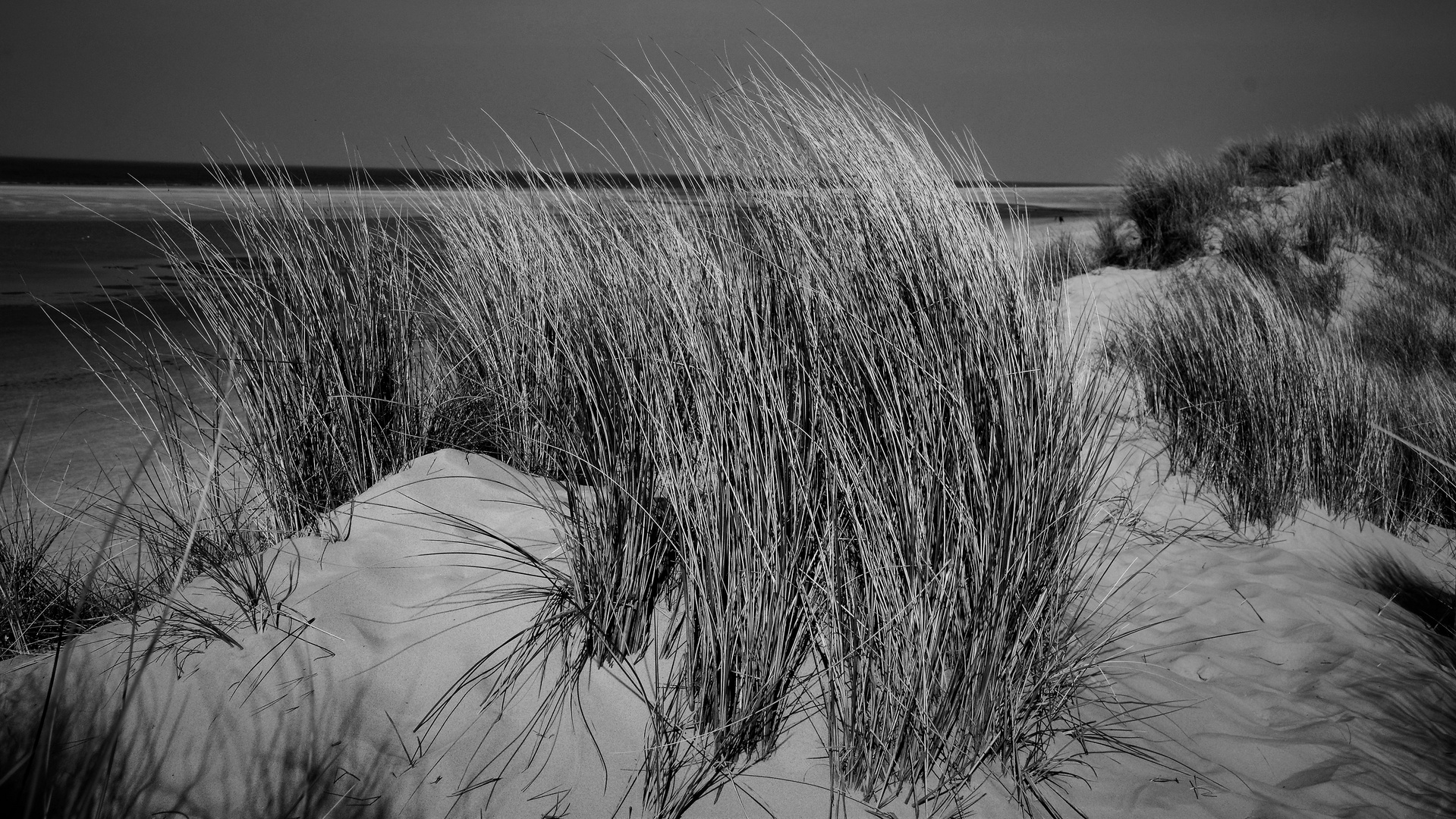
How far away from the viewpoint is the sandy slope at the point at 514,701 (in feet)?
5.49

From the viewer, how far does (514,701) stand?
185cm

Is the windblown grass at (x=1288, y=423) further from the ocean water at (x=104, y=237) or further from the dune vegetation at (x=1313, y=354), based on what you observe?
the ocean water at (x=104, y=237)

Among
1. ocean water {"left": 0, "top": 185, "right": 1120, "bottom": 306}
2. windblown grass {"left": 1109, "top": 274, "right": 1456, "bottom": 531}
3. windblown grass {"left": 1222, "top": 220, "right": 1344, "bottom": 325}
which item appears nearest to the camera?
windblown grass {"left": 1109, "top": 274, "right": 1456, "bottom": 531}

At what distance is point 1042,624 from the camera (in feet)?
5.73

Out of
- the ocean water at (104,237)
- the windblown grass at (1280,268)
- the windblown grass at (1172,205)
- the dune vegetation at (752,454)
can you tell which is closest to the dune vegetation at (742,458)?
the dune vegetation at (752,454)

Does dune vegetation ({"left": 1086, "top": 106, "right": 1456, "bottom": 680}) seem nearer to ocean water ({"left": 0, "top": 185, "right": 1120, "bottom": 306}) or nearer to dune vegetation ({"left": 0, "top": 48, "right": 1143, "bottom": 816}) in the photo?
dune vegetation ({"left": 0, "top": 48, "right": 1143, "bottom": 816})

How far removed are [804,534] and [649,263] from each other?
38.4 inches

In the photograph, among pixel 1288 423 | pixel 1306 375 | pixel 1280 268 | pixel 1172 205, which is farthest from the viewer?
pixel 1172 205

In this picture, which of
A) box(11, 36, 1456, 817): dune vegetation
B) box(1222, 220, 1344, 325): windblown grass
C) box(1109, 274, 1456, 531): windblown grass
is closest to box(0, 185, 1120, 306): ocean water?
box(11, 36, 1456, 817): dune vegetation

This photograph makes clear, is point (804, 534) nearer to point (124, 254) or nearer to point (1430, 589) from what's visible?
point (1430, 589)

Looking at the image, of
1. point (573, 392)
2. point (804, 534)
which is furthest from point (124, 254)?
point (804, 534)

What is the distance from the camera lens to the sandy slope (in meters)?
1.67

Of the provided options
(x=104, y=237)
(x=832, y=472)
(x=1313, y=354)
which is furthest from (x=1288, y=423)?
(x=104, y=237)

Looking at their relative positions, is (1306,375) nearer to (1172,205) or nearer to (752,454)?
(752,454)
